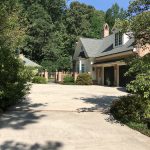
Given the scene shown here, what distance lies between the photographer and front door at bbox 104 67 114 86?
4160 cm

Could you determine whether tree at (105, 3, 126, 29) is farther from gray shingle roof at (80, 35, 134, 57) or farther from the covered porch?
the covered porch

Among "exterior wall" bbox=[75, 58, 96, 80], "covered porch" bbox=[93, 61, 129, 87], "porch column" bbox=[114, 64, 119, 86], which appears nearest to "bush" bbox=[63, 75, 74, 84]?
"exterior wall" bbox=[75, 58, 96, 80]

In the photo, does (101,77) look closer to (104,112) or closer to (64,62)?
(64,62)

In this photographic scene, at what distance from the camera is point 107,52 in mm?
43031

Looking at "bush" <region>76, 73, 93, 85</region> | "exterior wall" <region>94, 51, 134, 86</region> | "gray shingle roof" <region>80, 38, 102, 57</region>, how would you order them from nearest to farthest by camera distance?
"exterior wall" <region>94, 51, 134, 86</region> → "bush" <region>76, 73, 93, 85</region> → "gray shingle roof" <region>80, 38, 102, 57</region>

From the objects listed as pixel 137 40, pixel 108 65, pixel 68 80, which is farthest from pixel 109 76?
pixel 137 40

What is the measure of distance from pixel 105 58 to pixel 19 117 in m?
29.5

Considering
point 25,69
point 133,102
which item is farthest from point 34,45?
point 133,102

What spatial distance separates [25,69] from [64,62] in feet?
142

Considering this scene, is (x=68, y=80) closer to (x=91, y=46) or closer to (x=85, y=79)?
(x=85, y=79)

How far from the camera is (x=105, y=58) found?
42969 millimetres

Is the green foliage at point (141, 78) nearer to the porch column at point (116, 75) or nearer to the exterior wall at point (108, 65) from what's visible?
the exterior wall at point (108, 65)

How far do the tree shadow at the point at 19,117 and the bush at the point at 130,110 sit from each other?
308 centimetres

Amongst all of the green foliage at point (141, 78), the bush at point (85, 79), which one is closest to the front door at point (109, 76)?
the bush at point (85, 79)
